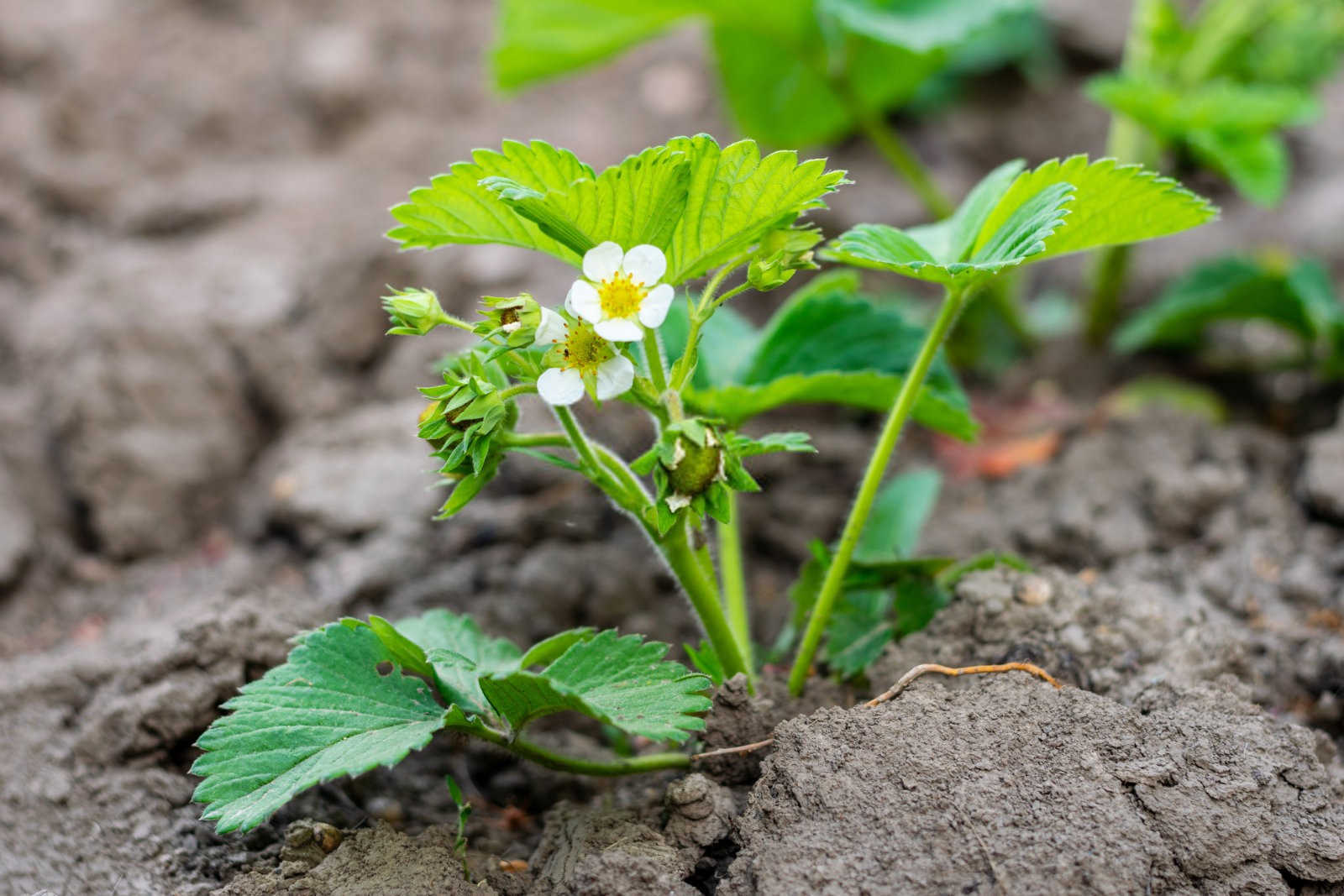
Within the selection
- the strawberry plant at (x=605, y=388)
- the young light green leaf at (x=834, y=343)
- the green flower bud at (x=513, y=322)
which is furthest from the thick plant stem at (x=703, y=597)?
the young light green leaf at (x=834, y=343)

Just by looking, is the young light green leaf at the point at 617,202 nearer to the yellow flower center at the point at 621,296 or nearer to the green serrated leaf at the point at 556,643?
the yellow flower center at the point at 621,296

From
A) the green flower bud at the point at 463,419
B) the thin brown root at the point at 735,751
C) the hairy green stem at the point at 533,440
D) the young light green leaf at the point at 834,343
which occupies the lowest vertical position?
the thin brown root at the point at 735,751

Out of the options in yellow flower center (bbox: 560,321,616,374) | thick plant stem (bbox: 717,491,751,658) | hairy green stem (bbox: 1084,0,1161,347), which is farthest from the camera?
hairy green stem (bbox: 1084,0,1161,347)

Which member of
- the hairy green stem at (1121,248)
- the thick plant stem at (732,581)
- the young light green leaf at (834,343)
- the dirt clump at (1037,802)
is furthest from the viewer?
the hairy green stem at (1121,248)

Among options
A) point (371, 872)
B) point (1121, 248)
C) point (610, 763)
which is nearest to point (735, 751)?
point (610, 763)

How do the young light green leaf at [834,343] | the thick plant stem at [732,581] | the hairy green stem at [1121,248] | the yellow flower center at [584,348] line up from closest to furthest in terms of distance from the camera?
the yellow flower center at [584,348], the thick plant stem at [732,581], the young light green leaf at [834,343], the hairy green stem at [1121,248]

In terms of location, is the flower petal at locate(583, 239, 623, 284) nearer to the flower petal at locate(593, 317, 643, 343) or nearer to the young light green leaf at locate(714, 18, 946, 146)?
the flower petal at locate(593, 317, 643, 343)

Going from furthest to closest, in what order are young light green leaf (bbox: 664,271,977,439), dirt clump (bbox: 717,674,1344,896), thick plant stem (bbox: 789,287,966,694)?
1. young light green leaf (bbox: 664,271,977,439)
2. thick plant stem (bbox: 789,287,966,694)
3. dirt clump (bbox: 717,674,1344,896)

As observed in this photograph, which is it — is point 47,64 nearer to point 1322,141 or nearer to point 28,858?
point 28,858

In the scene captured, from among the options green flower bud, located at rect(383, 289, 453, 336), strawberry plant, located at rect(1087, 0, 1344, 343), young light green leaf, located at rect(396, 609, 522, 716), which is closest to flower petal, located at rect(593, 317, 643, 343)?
green flower bud, located at rect(383, 289, 453, 336)
